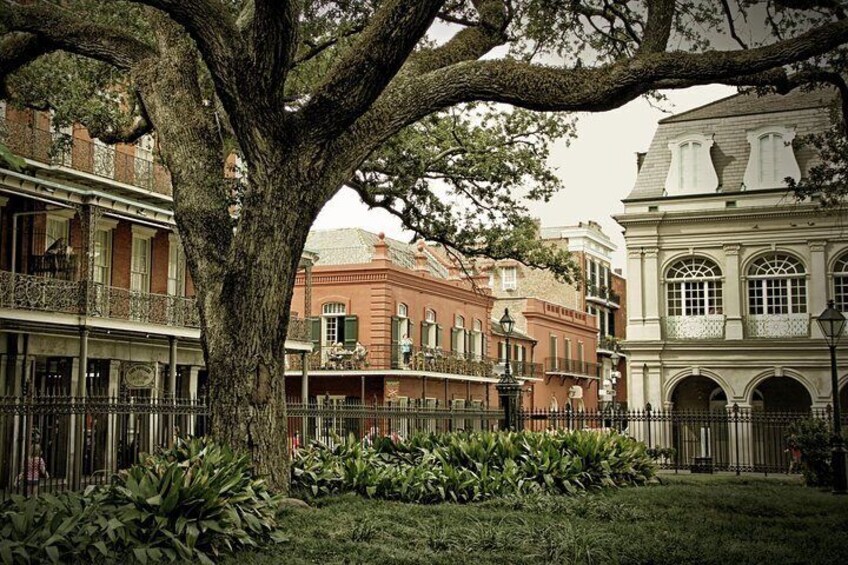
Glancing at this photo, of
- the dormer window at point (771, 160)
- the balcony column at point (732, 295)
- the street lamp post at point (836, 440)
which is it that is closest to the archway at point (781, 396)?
the balcony column at point (732, 295)

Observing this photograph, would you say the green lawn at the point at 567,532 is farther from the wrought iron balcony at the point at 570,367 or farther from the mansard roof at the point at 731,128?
the wrought iron balcony at the point at 570,367

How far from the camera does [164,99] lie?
12016 millimetres

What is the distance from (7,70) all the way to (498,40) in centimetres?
593

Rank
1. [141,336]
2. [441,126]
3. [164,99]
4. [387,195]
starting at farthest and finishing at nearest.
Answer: [141,336], [441,126], [387,195], [164,99]

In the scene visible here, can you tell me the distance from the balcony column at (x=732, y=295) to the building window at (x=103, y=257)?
18044 millimetres

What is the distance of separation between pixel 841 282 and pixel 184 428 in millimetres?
21347

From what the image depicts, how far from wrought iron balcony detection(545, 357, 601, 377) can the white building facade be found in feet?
66.1

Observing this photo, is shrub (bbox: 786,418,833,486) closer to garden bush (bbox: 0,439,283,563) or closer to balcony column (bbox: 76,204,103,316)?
garden bush (bbox: 0,439,283,563)

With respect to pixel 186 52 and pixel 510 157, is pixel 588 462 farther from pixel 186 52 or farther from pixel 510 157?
pixel 186 52

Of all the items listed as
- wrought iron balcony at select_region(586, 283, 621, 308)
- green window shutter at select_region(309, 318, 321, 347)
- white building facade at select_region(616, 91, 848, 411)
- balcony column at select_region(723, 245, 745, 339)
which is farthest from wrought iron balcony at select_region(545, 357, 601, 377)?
balcony column at select_region(723, 245, 745, 339)

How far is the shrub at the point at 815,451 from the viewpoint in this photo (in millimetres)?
19109

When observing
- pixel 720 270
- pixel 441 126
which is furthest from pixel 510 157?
pixel 720 270

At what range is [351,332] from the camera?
40.3 metres

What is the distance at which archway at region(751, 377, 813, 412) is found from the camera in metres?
33.3
